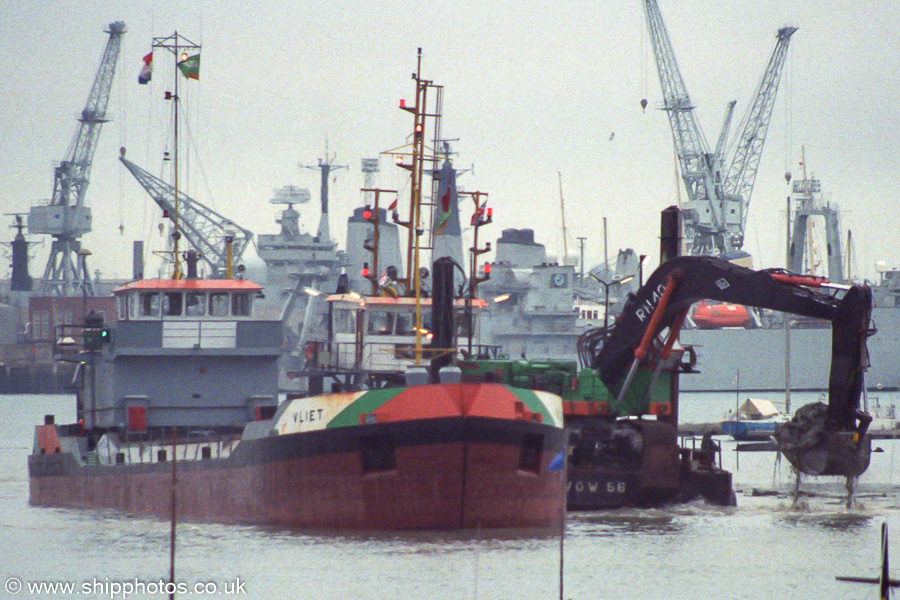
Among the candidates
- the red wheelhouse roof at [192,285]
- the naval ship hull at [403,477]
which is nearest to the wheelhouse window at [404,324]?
the naval ship hull at [403,477]

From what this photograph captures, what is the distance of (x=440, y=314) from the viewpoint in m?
31.7

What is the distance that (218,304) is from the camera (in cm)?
3853

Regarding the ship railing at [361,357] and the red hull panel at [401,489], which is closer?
the red hull panel at [401,489]

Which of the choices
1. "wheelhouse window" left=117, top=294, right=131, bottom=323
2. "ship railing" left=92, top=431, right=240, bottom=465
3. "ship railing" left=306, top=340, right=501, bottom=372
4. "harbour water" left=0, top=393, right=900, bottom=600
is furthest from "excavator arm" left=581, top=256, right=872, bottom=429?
"wheelhouse window" left=117, top=294, right=131, bottom=323

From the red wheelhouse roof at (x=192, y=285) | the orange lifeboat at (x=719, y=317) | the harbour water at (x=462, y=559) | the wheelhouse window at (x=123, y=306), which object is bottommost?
the harbour water at (x=462, y=559)

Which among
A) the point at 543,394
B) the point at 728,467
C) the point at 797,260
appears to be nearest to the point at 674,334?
the point at 543,394

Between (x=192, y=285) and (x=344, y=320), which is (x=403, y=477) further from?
(x=192, y=285)

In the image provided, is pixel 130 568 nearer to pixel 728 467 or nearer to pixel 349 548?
pixel 349 548

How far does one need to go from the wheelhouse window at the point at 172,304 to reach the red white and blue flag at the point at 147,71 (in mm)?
8518

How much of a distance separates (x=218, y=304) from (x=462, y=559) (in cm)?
1353

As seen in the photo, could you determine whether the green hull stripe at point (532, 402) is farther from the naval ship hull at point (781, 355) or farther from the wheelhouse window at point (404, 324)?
the naval ship hull at point (781, 355)

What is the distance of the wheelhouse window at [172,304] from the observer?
3822 cm

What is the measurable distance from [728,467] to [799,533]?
27077 mm

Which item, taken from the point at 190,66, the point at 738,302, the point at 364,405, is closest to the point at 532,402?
the point at 364,405
